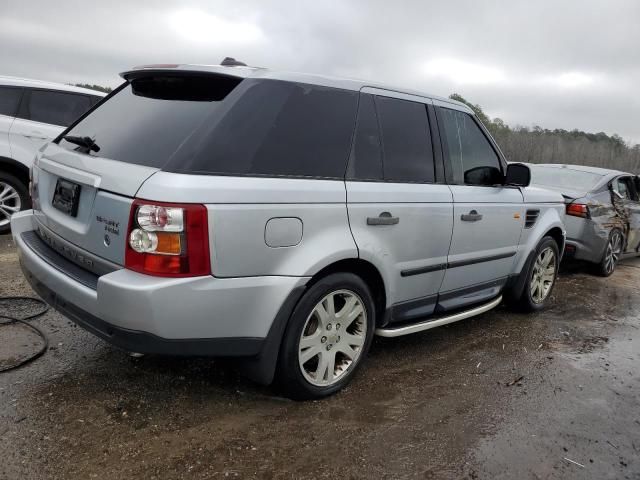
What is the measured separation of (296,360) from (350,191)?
982 mm

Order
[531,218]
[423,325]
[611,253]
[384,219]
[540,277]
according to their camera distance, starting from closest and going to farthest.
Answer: [384,219] → [423,325] → [531,218] → [540,277] → [611,253]

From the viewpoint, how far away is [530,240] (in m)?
4.65

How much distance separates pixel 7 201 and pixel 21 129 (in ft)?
2.91

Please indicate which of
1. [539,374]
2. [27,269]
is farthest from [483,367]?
[27,269]

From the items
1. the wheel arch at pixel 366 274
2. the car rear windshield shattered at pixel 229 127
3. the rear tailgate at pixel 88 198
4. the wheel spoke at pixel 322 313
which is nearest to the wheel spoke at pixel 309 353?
the wheel spoke at pixel 322 313

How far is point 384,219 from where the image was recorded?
3.11 metres

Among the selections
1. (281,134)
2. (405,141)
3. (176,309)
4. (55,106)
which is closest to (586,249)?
(405,141)

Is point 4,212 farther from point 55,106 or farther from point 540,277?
point 540,277

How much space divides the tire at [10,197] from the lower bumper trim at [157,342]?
429 cm

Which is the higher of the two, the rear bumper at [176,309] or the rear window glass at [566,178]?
the rear window glass at [566,178]

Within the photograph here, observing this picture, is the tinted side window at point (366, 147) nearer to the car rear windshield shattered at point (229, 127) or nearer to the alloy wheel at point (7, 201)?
the car rear windshield shattered at point (229, 127)

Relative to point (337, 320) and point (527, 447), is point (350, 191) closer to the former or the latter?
point (337, 320)

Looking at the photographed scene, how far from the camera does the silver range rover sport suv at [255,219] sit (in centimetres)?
236

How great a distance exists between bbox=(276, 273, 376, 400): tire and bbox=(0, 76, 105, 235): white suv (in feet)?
16.4
